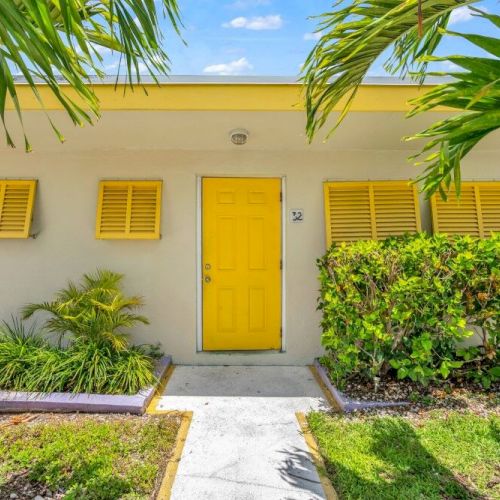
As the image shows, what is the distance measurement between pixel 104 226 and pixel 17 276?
4.34 ft

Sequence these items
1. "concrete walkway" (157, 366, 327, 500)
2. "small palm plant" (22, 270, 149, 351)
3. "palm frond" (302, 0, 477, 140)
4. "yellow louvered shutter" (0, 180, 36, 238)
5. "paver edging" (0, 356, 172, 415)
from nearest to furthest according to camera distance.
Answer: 1. "palm frond" (302, 0, 477, 140)
2. "concrete walkway" (157, 366, 327, 500)
3. "paver edging" (0, 356, 172, 415)
4. "small palm plant" (22, 270, 149, 351)
5. "yellow louvered shutter" (0, 180, 36, 238)

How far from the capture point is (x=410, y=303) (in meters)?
3.30

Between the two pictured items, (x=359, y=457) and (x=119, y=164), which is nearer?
(x=359, y=457)

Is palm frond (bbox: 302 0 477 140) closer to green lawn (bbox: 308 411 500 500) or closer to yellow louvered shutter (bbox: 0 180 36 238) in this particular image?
green lawn (bbox: 308 411 500 500)

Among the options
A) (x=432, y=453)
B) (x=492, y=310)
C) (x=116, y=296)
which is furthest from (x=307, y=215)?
(x=432, y=453)

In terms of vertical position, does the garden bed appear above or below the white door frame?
below

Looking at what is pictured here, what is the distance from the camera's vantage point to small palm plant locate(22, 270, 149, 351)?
149 inches

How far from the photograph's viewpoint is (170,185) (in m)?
4.50

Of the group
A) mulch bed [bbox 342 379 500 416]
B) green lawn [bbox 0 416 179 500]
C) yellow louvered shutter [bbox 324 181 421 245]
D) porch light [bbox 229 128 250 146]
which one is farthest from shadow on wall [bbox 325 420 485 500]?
porch light [bbox 229 128 250 146]

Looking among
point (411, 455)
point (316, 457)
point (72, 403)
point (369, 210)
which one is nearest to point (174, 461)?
point (316, 457)

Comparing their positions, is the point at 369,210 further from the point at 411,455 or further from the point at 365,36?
the point at 411,455

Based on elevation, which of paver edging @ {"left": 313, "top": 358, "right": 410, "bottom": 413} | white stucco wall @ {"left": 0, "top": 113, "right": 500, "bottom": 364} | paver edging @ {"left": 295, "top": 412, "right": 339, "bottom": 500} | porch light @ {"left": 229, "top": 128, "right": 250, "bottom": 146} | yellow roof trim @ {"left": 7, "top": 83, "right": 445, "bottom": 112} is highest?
yellow roof trim @ {"left": 7, "top": 83, "right": 445, "bottom": 112}

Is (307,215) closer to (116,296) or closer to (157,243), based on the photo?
(157,243)

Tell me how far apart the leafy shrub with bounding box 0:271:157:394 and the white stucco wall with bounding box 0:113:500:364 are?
321mm
